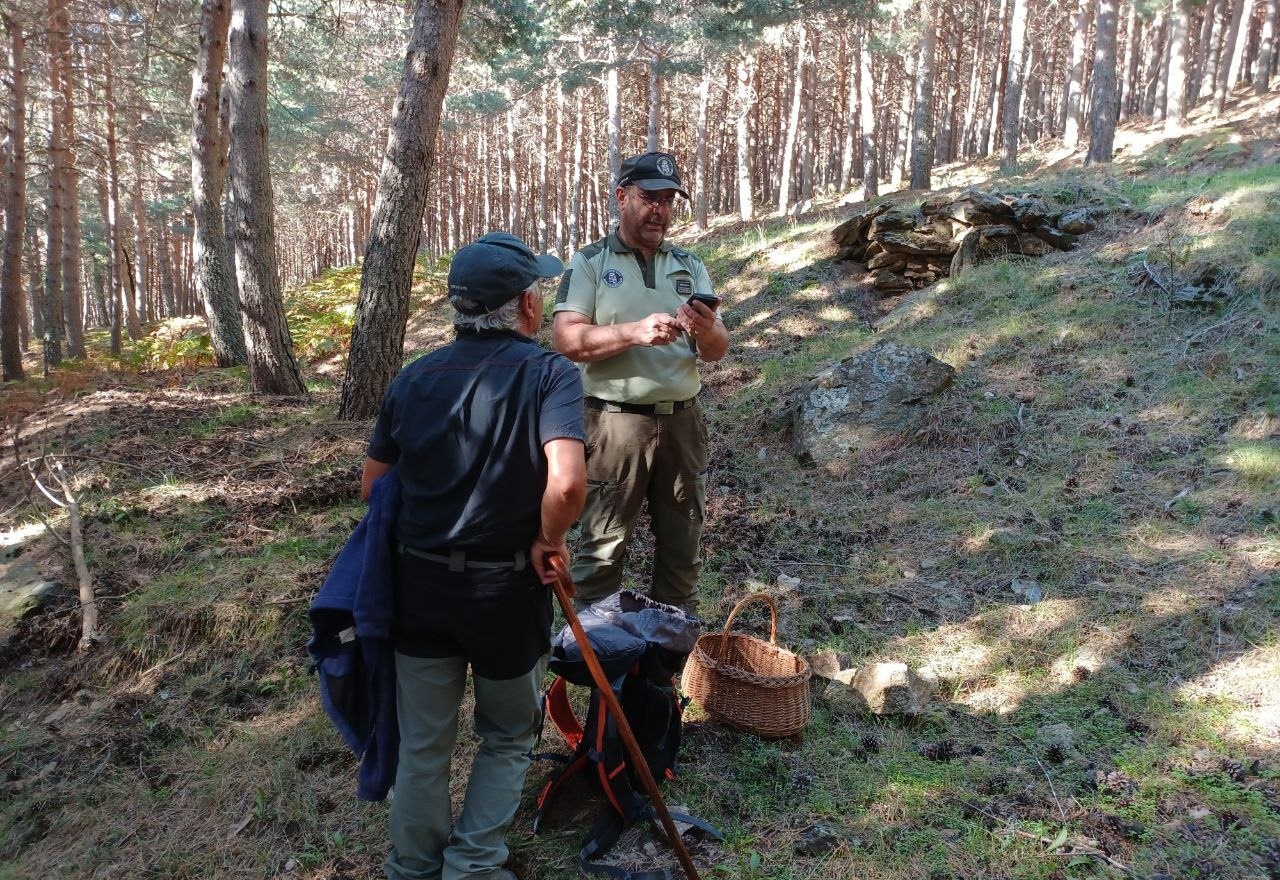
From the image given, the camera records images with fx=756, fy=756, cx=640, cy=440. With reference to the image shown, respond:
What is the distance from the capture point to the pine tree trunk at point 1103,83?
1467 centimetres

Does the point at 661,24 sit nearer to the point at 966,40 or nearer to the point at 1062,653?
the point at 1062,653

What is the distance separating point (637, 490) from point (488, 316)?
1278mm

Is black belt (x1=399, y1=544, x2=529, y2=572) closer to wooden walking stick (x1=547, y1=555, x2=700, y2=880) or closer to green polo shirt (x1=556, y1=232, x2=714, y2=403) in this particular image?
wooden walking stick (x1=547, y1=555, x2=700, y2=880)

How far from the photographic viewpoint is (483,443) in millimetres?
2178

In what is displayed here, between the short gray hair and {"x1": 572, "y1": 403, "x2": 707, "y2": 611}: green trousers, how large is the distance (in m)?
1.05

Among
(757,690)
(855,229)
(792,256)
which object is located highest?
(855,229)

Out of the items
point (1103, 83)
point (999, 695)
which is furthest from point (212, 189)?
point (1103, 83)

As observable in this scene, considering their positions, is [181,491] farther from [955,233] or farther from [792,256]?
[792,256]

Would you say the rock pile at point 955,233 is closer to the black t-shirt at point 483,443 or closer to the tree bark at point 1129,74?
the black t-shirt at point 483,443

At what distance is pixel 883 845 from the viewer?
2.74 m

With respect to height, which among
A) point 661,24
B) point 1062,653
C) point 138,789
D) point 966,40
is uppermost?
point 966,40

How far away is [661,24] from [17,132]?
44.1 feet

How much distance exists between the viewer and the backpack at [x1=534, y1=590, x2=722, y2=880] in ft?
9.08

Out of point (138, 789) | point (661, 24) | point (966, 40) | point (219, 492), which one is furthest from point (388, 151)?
point (966, 40)
